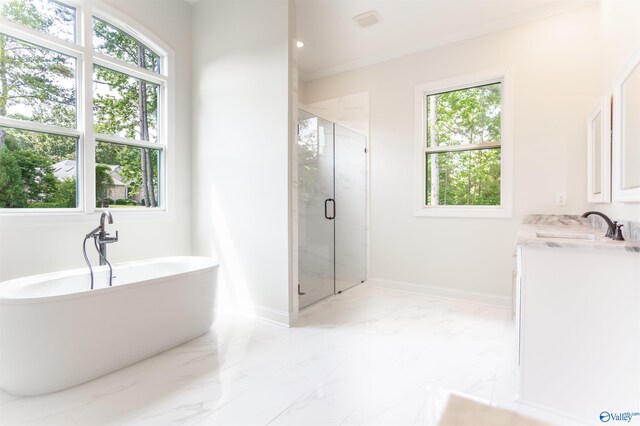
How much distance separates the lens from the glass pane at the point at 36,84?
7.75 ft

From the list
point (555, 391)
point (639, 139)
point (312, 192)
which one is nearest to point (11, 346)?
point (312, 192)

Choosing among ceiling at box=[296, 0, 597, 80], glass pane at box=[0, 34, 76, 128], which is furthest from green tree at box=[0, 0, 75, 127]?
ceiling at box=[296, 0, 597, 80]

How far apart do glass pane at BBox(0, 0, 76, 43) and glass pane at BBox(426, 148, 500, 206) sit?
368cm

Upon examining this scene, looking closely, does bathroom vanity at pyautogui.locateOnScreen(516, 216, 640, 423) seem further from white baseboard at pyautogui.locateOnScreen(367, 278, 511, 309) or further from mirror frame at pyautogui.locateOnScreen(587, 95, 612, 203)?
white baseboard at pyautogui.locateOnScreen(367, 278, 511, 309)

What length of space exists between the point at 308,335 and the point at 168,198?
6.69ft

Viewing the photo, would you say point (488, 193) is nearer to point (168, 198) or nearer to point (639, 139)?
point (639, 139)

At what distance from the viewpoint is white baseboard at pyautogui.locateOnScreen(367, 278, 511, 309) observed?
320 cm

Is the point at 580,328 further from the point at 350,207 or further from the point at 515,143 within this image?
the point at 350,207

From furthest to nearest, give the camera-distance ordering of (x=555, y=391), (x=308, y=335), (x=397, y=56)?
(x=397, y=56) → (x=308, y=335) → (x=555, y=391)

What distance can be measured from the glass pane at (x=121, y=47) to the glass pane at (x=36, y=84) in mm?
316

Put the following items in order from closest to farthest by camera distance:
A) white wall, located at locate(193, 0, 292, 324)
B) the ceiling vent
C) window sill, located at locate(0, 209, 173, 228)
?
window sill, located at locate(0, 209, 173, 228) → white wall, located at locate(193, 0, 292, 324) → the ceiling vent

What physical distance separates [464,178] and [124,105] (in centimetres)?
360

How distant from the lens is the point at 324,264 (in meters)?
3.55

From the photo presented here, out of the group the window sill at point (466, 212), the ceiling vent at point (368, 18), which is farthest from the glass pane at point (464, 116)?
the ceiling vent at point (368, 18)
